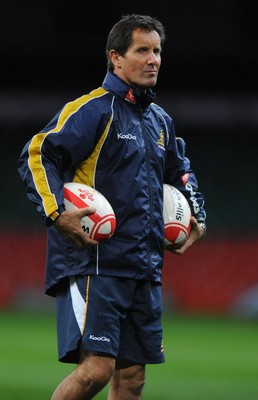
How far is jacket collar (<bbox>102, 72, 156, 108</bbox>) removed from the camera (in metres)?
5.56

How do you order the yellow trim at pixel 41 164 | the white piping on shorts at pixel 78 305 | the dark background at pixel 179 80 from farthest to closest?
1. the dark background at pixel 179 80
2. the white piping on shorts at pixel 78 305
3. the yellow trim at pixel 41 164

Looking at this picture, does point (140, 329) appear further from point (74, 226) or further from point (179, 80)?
point (179, 80)

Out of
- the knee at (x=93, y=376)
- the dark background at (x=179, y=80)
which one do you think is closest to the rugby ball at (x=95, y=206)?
the knee at (x=93, y=376)

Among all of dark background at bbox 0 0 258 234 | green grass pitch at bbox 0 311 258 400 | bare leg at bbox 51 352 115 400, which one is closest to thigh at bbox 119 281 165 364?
bare leg at bbox 51 352 115 400

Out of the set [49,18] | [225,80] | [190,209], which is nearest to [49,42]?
[49,18]

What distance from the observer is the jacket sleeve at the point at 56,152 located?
17.1 feet

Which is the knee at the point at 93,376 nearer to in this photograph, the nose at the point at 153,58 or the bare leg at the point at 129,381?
the bare leg at the point at 129,381

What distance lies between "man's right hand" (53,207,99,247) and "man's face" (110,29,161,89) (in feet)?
2.50

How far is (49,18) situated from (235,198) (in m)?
5.88

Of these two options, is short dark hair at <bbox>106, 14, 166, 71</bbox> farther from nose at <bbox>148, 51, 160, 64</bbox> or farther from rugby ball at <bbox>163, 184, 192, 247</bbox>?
rugby ball at <bbox>163, 184, 192, 247</bbox>

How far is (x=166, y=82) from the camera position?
91.3 feet

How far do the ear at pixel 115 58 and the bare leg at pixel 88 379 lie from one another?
1507mm

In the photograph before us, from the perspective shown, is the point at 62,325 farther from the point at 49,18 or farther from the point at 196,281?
the point at 49,18

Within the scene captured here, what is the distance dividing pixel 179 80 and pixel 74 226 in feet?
74.2
